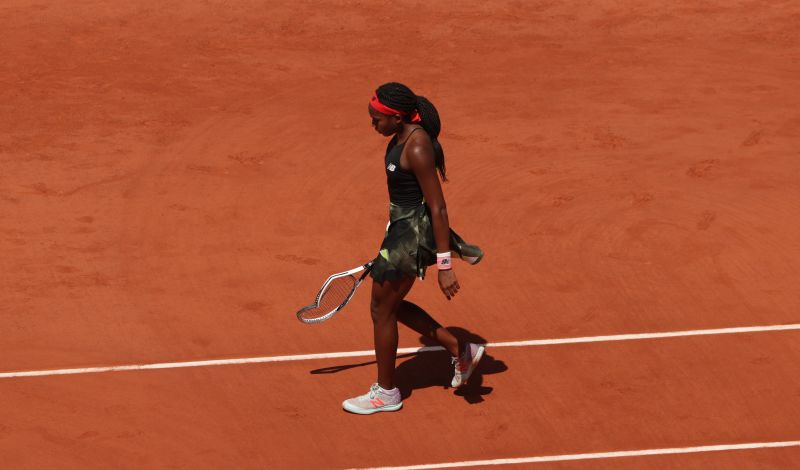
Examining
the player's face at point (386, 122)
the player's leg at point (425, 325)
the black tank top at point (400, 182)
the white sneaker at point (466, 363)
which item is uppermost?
the player's face at point (386, 122)

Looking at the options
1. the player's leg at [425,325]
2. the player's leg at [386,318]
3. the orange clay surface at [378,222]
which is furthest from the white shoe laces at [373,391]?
the player's leg at [425,325]

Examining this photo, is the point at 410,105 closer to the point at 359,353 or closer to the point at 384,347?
the point at 384,347

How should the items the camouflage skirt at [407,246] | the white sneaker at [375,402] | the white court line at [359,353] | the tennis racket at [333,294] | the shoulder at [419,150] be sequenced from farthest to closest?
the white court line at [359,353], the tennis racket at [333,294], the white sneaker at [375,402], the camouflage skirt at [407,246], the shoulder at [419,150]

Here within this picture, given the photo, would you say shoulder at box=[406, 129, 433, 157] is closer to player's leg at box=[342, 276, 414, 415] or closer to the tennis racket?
player's leg at box=[342, 276, 414, 415]

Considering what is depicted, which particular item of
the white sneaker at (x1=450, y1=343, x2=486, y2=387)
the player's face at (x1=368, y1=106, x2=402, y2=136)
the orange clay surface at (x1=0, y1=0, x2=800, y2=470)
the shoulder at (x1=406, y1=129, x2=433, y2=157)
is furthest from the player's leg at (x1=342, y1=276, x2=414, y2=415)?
the player's face at (x1=368, y1=106, x2=402, y2=136)

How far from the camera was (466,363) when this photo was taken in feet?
39.1

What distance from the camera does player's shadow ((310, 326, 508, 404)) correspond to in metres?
12.3

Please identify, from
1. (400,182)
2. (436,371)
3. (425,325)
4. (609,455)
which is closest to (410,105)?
(400,182)

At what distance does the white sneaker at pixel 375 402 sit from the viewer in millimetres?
11844

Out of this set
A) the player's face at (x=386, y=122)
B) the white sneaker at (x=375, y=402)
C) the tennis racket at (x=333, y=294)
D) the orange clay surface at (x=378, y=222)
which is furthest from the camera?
the tennis racket at (x=333, y=294)

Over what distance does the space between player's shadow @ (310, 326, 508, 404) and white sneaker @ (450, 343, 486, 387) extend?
25 cm

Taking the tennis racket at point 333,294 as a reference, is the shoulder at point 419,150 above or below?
above

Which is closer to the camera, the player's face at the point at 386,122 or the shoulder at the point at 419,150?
the shoulder at the point at 419,150

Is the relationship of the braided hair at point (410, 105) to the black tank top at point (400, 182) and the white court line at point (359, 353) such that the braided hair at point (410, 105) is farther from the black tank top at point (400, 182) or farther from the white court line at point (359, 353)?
the white court line at point (359, 353)
